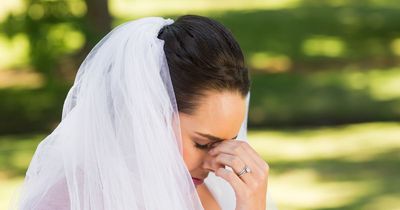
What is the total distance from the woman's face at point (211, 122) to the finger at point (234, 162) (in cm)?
4

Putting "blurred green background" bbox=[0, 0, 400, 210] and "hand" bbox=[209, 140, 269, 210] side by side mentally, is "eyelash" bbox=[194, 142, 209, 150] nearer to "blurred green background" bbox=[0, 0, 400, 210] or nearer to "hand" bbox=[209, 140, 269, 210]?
"hand" bbox=[209, 140, 269, 210]

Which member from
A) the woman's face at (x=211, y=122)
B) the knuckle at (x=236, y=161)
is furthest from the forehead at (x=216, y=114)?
the knuckle at (x=236, y=161)

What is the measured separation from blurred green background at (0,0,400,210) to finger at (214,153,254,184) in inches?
196

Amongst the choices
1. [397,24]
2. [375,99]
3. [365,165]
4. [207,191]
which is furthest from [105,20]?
[207,191]

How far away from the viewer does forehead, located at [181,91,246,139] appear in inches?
136

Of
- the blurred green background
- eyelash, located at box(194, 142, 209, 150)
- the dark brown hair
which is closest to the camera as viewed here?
the dark brown hair

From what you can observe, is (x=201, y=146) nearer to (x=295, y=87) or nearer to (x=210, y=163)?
(x=210, y=163)

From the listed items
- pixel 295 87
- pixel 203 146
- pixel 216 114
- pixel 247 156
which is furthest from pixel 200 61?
pixel 295 87

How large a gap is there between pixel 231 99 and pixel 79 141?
623 mm

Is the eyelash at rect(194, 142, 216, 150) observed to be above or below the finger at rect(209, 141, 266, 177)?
above

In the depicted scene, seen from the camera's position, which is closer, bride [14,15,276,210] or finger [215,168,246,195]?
bride [14,15,276,210]

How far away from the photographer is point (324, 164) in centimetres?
1017

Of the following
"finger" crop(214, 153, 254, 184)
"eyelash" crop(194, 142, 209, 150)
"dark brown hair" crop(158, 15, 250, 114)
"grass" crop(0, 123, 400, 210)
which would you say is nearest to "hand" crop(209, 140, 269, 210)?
"finger" crop(214, 153, 254, 184)

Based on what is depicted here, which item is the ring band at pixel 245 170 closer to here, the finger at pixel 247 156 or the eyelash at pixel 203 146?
the finger at pixel 247 156
